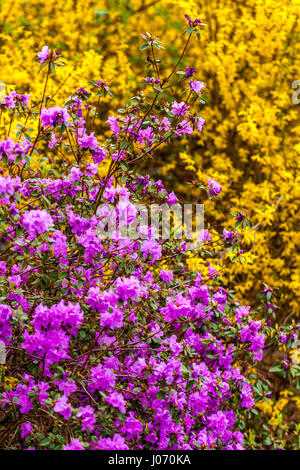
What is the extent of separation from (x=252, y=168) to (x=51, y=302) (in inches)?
130

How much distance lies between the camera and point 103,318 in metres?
2.20

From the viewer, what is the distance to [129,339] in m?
2.71

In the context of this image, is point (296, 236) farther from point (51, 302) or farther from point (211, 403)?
point (51, 302)

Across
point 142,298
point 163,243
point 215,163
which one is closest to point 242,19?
point 215,163

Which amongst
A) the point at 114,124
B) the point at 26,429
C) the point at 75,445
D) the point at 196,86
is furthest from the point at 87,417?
the point at 196,86

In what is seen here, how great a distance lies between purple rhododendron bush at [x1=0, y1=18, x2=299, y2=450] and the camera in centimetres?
223

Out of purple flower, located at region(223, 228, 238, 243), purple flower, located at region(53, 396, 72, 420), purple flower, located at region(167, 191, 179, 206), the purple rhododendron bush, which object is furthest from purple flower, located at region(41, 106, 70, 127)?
purple flower, located at region(53, 396, 72, 420)

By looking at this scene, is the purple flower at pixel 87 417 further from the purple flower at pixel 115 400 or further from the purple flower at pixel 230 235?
the purple flower at pixel 230 235

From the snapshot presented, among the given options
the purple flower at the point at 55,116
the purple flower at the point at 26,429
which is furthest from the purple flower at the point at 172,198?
the purple flower at the point at 26,429

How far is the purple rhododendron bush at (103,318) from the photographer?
2.23m

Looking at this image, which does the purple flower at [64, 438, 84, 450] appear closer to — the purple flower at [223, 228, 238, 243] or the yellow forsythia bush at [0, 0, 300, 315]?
the purple flower at [223, 228, 238, 243]

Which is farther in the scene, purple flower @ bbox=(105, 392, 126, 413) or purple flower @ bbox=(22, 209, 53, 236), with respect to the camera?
purple flower @ bbox=(105, 392, 126, 413)

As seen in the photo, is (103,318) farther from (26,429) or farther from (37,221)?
(26,429)

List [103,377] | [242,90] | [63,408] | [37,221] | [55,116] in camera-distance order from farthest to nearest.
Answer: [242,90] < [55,116] < [103,377] < [63,408] < [37,221]
